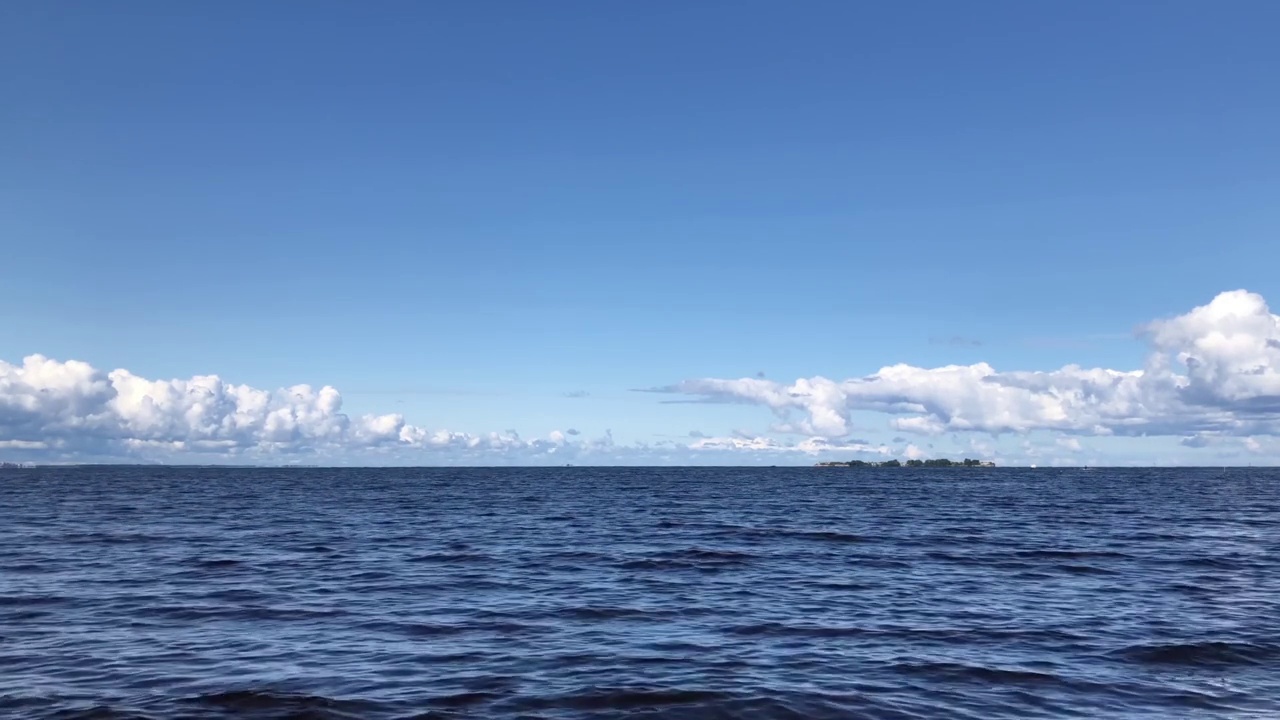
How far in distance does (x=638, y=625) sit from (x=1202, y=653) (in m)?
14.2

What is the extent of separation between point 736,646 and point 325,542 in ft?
104

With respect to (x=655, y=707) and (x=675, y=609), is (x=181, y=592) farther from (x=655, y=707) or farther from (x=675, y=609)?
(x=655, y=707)

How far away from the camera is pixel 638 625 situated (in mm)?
26188

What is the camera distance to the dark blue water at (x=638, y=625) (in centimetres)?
1881

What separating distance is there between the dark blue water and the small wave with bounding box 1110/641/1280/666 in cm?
10

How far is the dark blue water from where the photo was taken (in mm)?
18812

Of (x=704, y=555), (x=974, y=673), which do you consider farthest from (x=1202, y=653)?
(x=704, y=555)

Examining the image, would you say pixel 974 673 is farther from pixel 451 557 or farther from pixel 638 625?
pixel 451 557

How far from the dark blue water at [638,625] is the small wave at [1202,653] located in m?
0.10

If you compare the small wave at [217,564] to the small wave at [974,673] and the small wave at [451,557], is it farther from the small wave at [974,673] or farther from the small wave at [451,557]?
the small wave at [974,673]

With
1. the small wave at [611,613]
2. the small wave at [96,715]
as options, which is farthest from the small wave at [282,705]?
the small wave at [611,613]

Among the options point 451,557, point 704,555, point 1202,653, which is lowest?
point 451,557

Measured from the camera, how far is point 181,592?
31359mm

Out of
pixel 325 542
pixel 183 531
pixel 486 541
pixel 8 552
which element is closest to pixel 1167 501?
pixel 486 541
